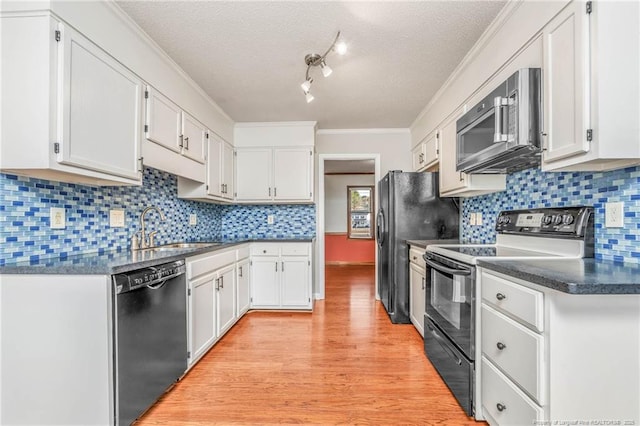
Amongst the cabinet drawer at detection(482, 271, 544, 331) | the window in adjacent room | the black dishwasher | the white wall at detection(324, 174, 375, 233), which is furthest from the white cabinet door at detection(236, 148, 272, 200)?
the window in adjacent room

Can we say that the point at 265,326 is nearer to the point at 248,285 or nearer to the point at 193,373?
the point at 248,285

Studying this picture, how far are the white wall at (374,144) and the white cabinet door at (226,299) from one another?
2.22m

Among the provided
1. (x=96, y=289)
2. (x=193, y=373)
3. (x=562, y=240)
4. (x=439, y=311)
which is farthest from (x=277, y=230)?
(x=562, y=240)

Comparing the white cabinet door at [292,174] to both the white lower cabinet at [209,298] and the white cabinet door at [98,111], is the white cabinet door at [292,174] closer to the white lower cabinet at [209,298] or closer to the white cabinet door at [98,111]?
the white lower cabinet at [209,298]

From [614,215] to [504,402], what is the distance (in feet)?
3.35

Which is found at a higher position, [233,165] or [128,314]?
[233,165]

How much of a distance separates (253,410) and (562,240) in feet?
6.49

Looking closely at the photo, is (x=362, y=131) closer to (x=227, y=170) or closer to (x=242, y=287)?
(x=227, y=170)

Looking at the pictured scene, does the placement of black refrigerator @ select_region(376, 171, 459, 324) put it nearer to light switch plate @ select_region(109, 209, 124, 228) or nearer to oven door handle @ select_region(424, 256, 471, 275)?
oven door handle @ select_region(424, 256, 471, 275)

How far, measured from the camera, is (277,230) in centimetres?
418

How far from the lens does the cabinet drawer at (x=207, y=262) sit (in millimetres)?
2159

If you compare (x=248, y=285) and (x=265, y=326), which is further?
(x=248, y=285)

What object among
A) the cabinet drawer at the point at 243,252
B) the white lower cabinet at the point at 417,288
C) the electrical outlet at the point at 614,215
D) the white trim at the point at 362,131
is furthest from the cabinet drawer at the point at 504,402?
the white trim at the point at 362,131

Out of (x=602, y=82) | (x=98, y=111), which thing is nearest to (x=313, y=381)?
(x=98, y=111)
